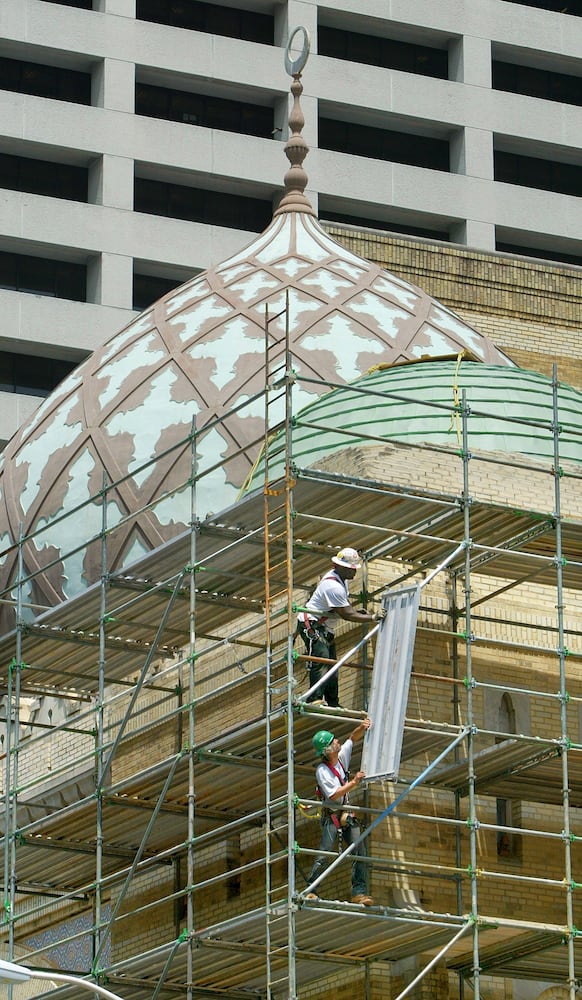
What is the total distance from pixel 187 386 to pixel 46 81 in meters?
26.3

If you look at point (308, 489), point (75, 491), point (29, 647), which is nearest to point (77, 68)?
point (75, 491)

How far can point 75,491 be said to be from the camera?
2595 cm

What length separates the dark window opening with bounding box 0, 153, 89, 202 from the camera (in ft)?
167

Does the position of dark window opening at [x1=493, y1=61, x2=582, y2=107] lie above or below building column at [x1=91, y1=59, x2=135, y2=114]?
above

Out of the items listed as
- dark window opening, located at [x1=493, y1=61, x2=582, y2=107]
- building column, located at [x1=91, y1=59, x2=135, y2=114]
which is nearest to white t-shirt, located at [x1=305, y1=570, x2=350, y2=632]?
building column, located at [x1=91, y1=59, x2=135, y2=114]

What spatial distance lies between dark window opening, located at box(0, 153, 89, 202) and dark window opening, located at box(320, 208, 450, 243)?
15.1 ft

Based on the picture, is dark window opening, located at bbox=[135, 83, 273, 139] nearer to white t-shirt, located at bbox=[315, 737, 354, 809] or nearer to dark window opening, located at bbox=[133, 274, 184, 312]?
dark window opening, located at bbox=[133, 274, 184, 312]

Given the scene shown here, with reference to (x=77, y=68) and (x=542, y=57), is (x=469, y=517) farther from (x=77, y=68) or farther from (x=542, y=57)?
(x=542, y=57)

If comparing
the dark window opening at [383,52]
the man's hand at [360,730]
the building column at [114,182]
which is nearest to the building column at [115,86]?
the building column at [114,182]

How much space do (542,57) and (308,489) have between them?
37.9m

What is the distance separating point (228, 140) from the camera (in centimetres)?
5094

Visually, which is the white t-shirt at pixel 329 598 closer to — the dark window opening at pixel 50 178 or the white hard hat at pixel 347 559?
the white hard hat at pixel 347 559

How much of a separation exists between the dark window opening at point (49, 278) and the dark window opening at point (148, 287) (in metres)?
0.93

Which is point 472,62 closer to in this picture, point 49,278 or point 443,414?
point 49,278
